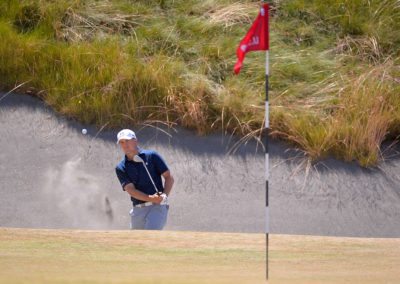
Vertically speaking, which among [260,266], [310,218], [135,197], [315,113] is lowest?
[310,218]

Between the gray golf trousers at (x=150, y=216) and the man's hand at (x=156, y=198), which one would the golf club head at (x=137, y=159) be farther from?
the gray golf trousers at (x=150, y=216)

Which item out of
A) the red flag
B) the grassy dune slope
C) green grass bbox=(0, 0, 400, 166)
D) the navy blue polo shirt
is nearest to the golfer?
the navy blue polo shirt

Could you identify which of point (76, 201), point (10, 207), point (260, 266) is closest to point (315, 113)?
point (76, 201)

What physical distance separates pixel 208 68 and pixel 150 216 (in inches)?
246

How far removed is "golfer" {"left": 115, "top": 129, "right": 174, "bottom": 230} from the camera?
11.2m

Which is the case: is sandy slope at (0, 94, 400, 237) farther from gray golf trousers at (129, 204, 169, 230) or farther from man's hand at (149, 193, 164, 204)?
man's hand at (149, 193, 164, 204)

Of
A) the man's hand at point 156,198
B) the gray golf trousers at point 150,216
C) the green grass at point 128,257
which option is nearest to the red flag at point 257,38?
the green grass at point 128,257

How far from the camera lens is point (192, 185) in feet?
51.8

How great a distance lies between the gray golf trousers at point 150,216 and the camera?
11.3 metres

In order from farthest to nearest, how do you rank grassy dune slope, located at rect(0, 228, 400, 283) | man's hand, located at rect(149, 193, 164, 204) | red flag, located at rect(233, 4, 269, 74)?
1. man's hand, located at rect(149, 193, 164, 204)
2. red flag, located at rect(233, 4, 269, 74)
3. grassy dune slope, located at rect(0, 228, 400, 283)

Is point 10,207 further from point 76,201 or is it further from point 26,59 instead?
point 26,59

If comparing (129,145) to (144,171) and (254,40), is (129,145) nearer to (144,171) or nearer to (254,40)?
(144,171)

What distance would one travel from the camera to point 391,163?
16359 mm

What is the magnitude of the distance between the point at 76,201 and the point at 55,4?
13.9 ft
